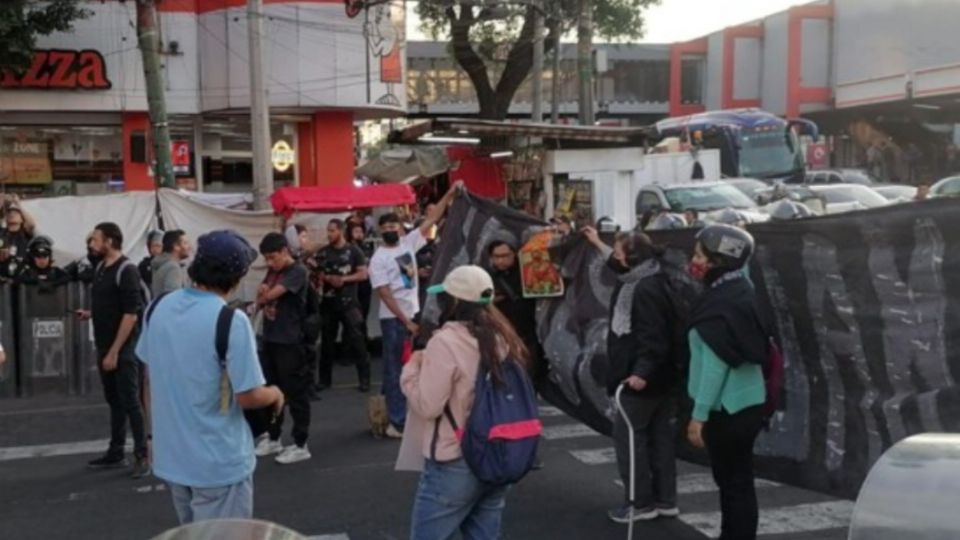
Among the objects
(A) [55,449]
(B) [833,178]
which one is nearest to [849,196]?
(B) [833,178]

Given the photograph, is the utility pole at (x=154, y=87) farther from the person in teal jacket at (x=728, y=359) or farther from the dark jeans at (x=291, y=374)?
the person in teal jacket at (x=728, y=359)

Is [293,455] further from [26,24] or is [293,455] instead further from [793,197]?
[793,197]

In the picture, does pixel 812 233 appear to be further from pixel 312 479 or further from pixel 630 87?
pixel 630 87

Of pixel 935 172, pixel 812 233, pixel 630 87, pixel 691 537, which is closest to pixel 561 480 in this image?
pixel 691 537

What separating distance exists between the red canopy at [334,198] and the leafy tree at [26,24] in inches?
249

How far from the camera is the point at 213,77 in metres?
20.2

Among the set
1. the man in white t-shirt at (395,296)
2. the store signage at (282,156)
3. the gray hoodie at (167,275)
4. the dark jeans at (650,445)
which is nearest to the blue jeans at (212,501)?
the dark jeans at (650,445)

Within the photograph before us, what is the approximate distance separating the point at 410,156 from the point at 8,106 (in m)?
11.0

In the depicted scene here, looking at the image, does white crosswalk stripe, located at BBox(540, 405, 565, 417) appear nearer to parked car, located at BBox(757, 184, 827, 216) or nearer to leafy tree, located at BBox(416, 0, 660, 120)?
parked car, located at BBox(757, 184, 827, 216)

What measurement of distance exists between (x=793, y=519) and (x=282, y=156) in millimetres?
17125

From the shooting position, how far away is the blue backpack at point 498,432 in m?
4.18

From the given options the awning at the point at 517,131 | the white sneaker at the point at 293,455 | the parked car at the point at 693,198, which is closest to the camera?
the white sneaker at the point at 293,455

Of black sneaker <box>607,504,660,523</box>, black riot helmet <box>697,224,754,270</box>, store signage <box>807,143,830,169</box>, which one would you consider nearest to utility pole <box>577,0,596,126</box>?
store signage <box>807,143,830,169</box>

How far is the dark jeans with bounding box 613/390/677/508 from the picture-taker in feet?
20.0
